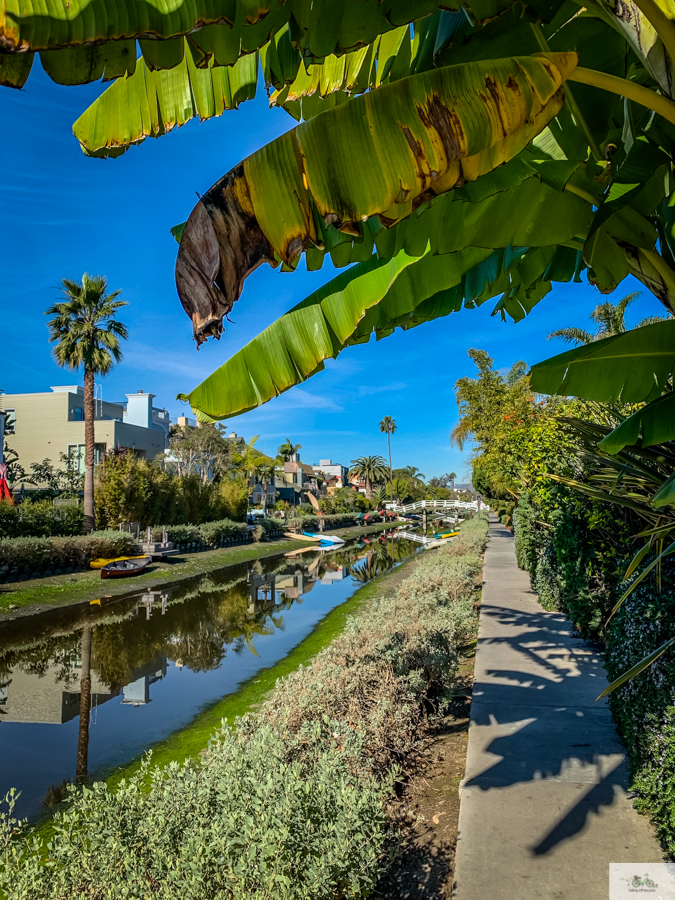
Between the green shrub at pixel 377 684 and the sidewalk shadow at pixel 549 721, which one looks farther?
the green shrub at pixel 377 684

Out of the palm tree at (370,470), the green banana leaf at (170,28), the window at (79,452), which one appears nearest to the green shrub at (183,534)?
the window at (79,452)

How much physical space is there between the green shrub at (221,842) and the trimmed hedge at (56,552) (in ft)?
63.9

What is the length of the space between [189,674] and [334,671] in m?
7.42

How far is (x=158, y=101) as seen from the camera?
94.3 inches

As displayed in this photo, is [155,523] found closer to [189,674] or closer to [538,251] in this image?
[189,674]

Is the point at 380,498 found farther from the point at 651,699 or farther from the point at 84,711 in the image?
the point at 651,699

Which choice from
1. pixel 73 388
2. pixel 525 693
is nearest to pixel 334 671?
pixel 525 693

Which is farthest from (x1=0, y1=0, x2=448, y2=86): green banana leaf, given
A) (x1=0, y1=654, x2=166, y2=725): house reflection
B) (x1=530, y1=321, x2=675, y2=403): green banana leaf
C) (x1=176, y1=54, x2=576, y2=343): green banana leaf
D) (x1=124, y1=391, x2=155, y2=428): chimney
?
(x1=124, y1=391, x2=155, y2=428): chimney

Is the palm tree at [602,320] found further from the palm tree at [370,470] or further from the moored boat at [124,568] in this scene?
the palm tree at [370,470]

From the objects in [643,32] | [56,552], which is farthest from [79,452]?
[643,32]

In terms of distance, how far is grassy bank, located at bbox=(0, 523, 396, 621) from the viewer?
17.3 meters

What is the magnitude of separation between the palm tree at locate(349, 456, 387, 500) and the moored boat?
72.1 m

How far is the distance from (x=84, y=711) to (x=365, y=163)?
1067 centimetres

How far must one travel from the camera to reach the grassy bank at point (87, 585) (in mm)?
17316
